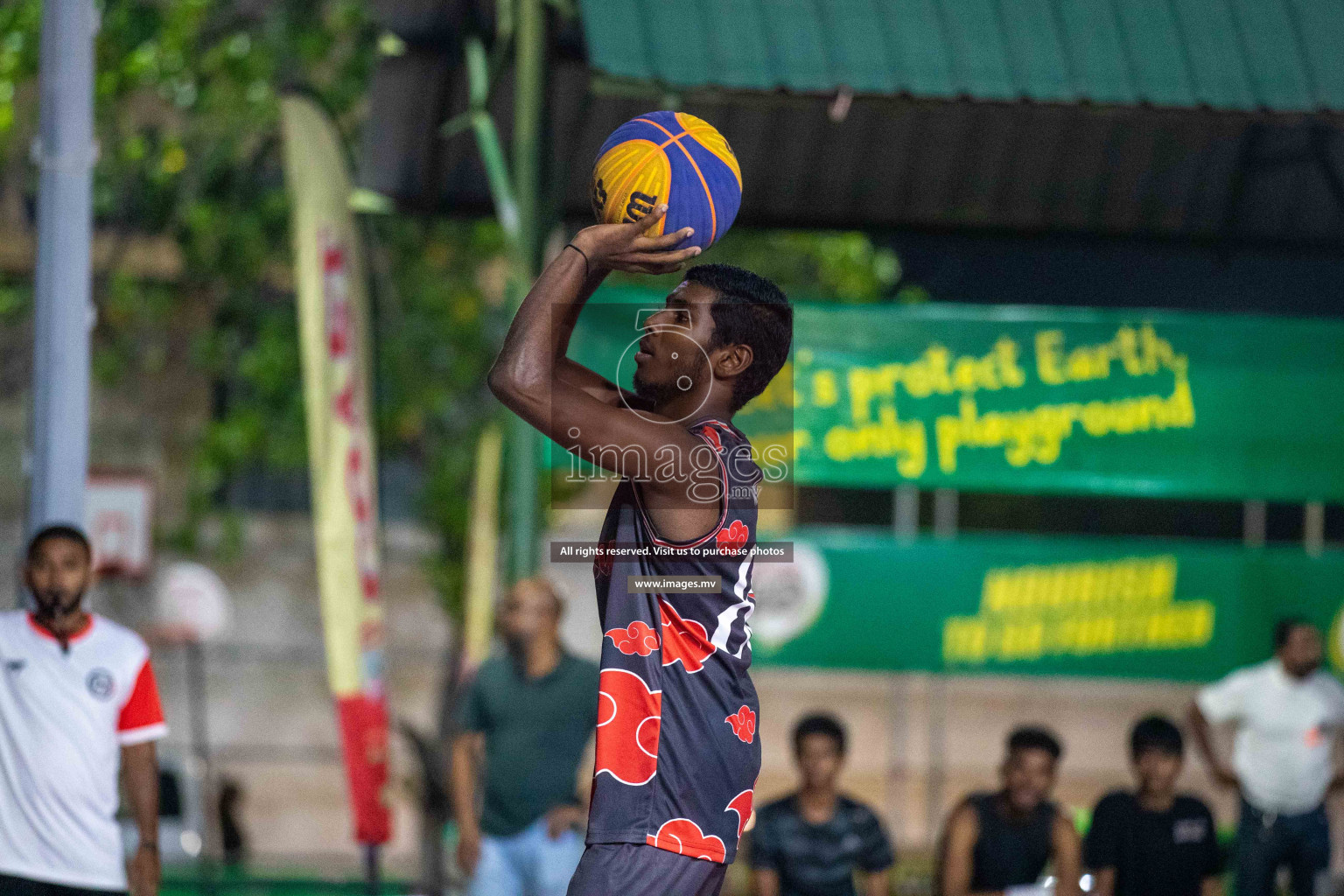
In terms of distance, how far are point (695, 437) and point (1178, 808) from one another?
192 inches

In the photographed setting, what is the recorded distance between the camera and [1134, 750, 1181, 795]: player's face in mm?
7164

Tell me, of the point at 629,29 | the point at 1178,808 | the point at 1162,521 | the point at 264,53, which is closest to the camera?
the point at 629,29

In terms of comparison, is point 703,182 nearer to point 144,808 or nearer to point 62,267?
point 144,808

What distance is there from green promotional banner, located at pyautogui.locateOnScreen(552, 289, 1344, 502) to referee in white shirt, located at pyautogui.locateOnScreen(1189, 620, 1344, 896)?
3.18 feet

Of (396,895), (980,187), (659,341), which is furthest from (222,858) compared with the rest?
(659,341)

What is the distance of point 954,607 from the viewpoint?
9203 mm

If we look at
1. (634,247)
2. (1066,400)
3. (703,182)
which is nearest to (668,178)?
(703,182)

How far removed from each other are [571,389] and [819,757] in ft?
13.2

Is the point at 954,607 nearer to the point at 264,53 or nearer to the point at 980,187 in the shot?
the point at 980,187

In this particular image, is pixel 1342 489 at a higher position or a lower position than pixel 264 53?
lower

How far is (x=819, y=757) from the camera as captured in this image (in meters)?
6.81

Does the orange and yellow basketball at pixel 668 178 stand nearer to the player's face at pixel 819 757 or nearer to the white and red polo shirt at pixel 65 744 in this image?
the white and red polo shirt at pixel 65 744

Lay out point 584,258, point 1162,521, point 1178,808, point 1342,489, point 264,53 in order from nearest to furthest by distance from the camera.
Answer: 1. point 584,258
2. point 1178,808
3. point 1342,489
4. point 264,53
5. point 1162,521

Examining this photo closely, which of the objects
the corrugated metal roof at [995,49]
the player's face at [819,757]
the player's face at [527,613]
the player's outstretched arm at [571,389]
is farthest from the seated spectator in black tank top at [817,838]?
the player's outstretched arm at [571,389]
